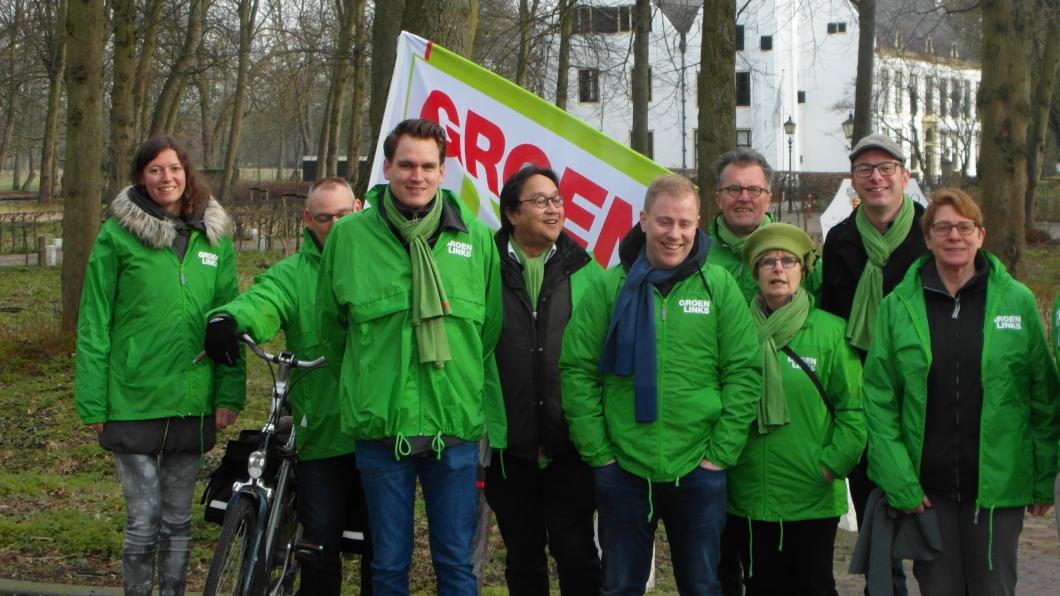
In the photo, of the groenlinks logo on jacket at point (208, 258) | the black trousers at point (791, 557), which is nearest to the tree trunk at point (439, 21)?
the groenlinks logo on jacket at point (208, 258)

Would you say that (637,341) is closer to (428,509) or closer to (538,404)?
(538,404)

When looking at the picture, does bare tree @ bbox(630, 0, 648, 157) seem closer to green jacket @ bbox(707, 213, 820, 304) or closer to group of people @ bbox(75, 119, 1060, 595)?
green jacket @ bbox(707, 213, 820, 304)

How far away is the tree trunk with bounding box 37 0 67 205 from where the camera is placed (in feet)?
88.9

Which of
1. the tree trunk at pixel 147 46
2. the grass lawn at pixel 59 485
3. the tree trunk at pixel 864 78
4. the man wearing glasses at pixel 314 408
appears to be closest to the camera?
the man wearing glasses at pixel 314 408

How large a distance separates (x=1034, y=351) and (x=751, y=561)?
1.32m

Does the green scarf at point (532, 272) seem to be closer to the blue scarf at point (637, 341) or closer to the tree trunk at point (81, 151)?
the blue scarf at point (637, 341)

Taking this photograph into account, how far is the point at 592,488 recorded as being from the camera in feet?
16.1

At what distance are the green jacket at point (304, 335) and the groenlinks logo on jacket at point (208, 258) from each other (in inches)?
7.8

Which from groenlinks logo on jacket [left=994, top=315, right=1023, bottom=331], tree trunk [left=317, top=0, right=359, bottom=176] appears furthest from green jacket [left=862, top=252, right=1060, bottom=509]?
tree trunk [left=317, top=0, right=359, bottom=176]

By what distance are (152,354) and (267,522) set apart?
2.70 feet

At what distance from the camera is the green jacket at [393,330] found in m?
4.38

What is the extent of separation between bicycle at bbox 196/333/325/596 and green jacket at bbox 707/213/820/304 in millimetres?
1679

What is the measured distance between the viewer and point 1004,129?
13.1 m

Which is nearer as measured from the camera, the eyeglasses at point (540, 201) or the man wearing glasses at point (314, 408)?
the eyeglasses at point (540, 201)
